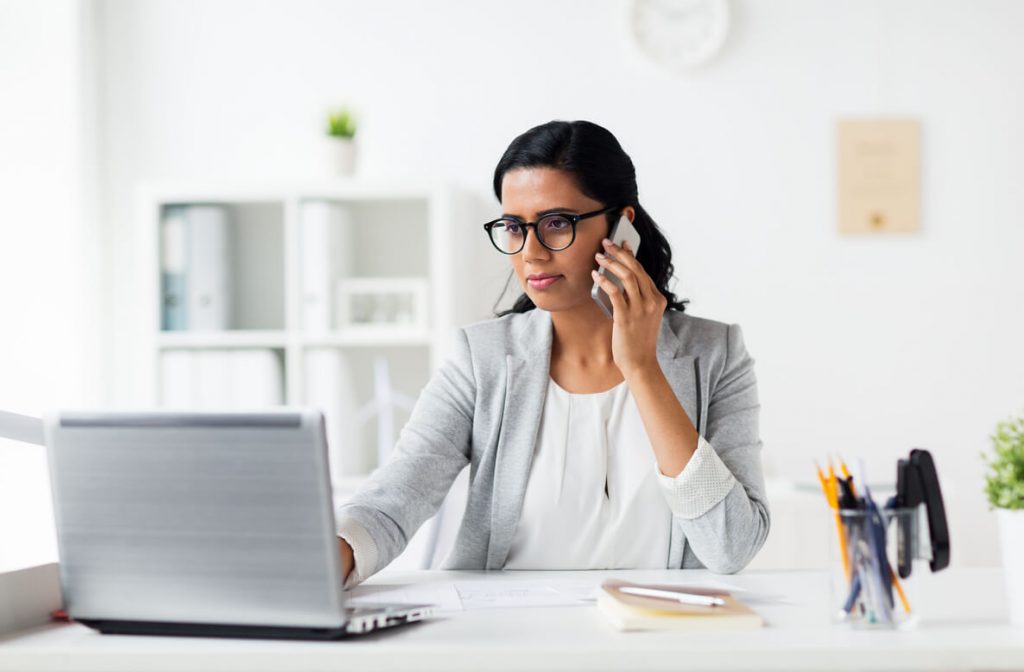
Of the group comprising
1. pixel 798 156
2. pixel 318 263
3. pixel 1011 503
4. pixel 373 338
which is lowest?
pixel 1011 503

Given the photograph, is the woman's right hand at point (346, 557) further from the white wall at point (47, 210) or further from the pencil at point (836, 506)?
the white wall at point (47, 210)

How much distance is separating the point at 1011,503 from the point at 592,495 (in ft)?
2.52

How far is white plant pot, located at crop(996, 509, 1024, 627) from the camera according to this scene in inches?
39.9

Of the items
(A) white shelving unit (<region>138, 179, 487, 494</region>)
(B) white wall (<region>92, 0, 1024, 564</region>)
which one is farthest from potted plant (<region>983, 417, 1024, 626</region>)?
(B) white wall (<region>92, 0, 1024, 564</region>)

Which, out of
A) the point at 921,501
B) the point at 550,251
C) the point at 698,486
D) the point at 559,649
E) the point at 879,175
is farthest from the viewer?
the point at 879,175

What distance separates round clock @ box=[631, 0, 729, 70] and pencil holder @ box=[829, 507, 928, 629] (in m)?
2.42

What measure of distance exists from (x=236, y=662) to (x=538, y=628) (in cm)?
28

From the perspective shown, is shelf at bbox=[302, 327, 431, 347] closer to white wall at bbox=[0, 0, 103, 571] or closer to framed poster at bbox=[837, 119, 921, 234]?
white wall at bbox=[0, 0, 103, 571]

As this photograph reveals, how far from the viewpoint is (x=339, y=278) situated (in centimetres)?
310

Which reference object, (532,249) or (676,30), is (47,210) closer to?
(676,30)

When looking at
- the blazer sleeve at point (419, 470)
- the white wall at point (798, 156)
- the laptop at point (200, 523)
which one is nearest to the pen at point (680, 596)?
the laptop at point (200, 523)

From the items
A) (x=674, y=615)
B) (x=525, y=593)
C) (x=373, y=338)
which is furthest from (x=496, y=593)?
(x=373, y=338)

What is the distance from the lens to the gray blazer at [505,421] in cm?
159

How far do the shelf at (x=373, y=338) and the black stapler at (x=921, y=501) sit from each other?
82.3 inches
